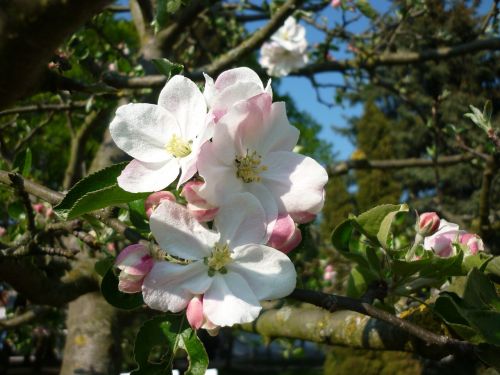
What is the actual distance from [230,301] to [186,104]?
0.35 metres

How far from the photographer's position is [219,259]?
88cm

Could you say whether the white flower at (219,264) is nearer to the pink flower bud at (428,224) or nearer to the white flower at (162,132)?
the white flower at (162,132)

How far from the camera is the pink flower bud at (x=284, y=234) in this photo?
2.80 ft

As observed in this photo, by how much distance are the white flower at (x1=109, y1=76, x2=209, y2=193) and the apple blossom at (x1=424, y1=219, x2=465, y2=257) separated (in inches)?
22.5

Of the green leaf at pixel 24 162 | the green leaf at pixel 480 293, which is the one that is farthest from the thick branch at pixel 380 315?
the green leaf at pixel 24 162

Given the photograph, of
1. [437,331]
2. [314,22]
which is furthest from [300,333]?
Result: [314,22]

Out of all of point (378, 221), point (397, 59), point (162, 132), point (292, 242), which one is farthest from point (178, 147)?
point (397, 59)

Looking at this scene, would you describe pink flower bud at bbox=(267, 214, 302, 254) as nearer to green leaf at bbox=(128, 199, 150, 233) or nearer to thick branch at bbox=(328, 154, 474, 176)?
green leaf at bbox=(128, 199, 150, 233)

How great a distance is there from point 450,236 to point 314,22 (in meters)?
3.54

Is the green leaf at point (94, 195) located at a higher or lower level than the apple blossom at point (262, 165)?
lower

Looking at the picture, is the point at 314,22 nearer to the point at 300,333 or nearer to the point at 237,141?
the point at 300,333

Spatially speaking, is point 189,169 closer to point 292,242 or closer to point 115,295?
point 292,242

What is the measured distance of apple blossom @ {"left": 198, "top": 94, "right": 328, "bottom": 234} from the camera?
84cm

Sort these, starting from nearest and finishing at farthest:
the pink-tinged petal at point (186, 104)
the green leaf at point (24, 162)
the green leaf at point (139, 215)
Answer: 1. the pink-tinged petal at point (186, 104)
2. the green leaf at point (139, 215)
3. the green leaf at point (24, 162)
